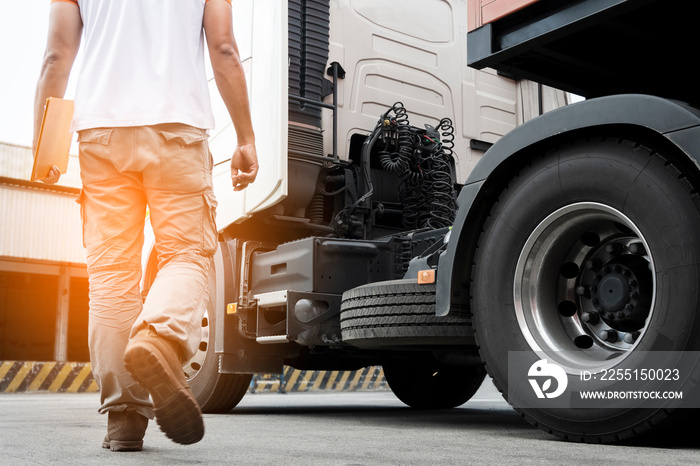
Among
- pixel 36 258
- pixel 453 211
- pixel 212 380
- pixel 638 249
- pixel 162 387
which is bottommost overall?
pixel 212 380

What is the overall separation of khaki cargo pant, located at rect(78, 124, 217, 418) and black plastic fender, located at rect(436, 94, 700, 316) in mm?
1013

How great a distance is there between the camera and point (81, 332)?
80.5 ft

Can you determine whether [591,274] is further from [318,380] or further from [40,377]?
[40,377]

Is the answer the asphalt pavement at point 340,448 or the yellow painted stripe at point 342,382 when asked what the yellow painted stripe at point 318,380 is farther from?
the asphalt pavement at point 340,448

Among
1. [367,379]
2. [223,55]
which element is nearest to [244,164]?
[223,55]

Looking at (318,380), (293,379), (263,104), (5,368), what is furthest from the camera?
(318,380)

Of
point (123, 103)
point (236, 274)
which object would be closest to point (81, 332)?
point (236, 274)

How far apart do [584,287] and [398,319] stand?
862 millimetres

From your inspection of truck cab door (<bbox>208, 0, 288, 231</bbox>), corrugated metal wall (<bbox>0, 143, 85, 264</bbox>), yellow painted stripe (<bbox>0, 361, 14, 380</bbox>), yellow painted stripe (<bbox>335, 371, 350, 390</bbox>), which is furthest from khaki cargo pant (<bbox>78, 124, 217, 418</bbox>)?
corrugated metal wall (<bbox>0, 143, 85, 264</bbox>)

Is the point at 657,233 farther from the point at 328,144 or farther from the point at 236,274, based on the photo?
the point at 236,274

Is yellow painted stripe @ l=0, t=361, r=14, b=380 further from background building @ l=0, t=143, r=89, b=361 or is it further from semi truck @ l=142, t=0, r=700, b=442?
semi truck @ l=142, t=0, r=700, b=442

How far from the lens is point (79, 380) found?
14.1m

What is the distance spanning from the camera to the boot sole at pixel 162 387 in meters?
2.17

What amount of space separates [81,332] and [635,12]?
945 inches
